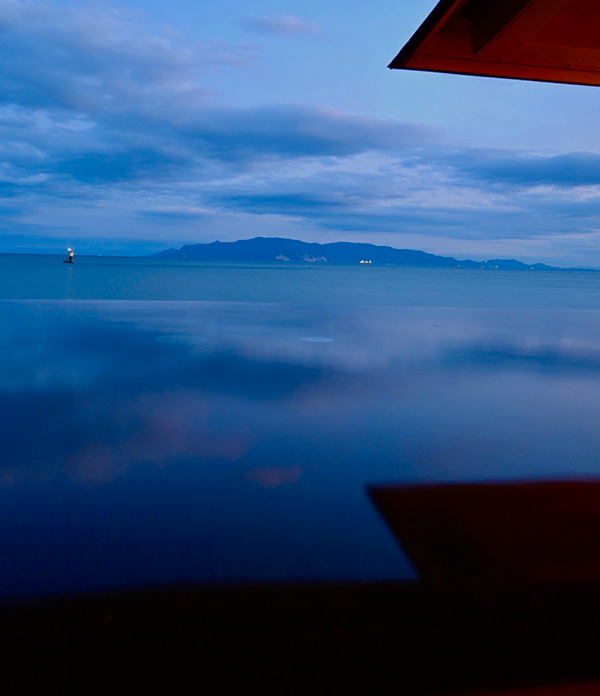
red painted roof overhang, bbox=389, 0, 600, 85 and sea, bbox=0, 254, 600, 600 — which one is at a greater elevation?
red painted roof overhang, bbox=389, 0, 600, 85

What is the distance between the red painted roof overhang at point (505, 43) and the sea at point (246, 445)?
13.0ft

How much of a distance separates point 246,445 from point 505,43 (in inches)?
184

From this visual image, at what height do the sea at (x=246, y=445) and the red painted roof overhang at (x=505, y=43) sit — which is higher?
the red painted roof overhang at (x=505, y=43)

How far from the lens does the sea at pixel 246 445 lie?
3523 mm

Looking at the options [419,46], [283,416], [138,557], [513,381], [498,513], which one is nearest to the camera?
[138,557]

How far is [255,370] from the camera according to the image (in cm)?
1047

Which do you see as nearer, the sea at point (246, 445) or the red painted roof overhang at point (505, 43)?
the sea at point (246, 445)

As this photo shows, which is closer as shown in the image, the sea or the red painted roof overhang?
the sea

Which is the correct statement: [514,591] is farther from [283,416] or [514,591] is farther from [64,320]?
[64,320]

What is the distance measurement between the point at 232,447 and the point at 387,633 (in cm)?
330

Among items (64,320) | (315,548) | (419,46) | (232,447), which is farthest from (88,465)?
(64,320)

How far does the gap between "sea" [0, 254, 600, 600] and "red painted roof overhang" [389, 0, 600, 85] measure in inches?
156

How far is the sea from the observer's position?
139 inches

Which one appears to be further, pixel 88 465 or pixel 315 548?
pixel 88 465
